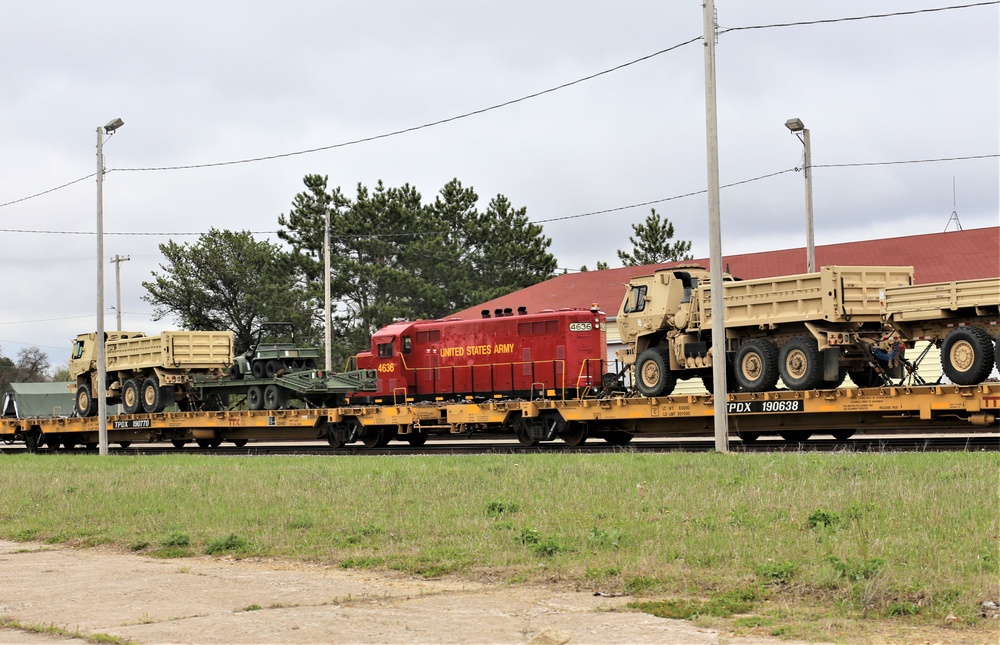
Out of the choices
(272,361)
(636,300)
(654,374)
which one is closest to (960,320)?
(654,374)

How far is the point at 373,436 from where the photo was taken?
97.8ft

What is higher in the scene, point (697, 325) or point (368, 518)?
point (697, 325)

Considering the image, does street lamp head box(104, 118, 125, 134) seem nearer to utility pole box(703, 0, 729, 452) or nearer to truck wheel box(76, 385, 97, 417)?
truck wheel box(76, 385, 97, 417)

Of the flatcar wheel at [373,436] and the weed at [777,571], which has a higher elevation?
the flatcar wheel at [373,436]

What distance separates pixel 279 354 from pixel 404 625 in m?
26.1

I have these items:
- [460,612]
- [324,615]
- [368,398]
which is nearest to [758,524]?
[460,612]

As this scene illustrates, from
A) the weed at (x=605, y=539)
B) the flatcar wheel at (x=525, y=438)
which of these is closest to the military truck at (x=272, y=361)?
the flatcar wheel at (x=525, y=438)

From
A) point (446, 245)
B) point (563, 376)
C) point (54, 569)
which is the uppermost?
point (446, 245)

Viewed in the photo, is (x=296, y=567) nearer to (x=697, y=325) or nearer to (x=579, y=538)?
(x=579, y=538)

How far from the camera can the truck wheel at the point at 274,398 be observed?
1277 inches

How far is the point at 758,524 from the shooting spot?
36.8 ft

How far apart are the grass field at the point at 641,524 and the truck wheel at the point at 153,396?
14.3 meters

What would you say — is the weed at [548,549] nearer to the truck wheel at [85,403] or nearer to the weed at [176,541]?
the weed at [176,541]

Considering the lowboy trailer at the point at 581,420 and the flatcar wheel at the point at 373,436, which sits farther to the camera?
the flatcar wheel at the point at 373,436
